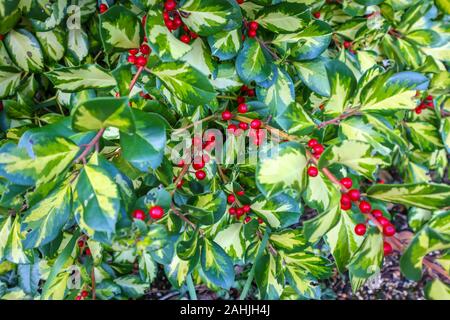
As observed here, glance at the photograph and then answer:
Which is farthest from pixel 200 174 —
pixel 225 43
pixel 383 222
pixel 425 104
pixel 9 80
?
pixel 425 104

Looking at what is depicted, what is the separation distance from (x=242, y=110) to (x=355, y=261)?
455mm

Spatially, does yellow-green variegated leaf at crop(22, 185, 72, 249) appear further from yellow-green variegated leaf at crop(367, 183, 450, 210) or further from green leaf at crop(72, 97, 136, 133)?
yellow-green variegated leaf at crop(367, 183, 450, 210)

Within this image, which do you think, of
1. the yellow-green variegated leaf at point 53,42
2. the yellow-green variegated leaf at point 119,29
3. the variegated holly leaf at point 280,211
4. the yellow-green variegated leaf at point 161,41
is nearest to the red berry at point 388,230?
the variegated holly leaf at point 280,211

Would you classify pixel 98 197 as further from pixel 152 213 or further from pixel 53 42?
pixel 53 42

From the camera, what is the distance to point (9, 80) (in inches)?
38.8

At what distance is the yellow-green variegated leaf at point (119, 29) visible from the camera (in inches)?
28.7

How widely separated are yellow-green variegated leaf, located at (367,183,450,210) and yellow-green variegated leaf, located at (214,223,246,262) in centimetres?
44

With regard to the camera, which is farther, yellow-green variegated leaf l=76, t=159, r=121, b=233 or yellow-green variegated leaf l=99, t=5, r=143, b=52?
yellow-green variegated leaf l=99, t=5, r=143, b=52

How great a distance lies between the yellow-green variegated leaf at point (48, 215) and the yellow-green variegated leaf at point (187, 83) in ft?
0.89

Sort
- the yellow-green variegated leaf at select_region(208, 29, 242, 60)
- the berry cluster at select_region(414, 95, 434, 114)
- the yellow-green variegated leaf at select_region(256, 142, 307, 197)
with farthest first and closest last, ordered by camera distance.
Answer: the berry cluster at select_region(414, 95, 434, 114) → the yellow-green variegated leaf at select_region(208, 29, 242, 60) → the yellow-green variegated leaf at select_region(256, 142, 307, 197)

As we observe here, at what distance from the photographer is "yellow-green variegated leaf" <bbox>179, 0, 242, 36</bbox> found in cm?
79

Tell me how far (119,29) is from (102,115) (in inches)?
10.3

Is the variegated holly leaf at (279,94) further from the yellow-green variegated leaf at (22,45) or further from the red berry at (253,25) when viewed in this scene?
the yellow-green variegated leaf at (22,45)

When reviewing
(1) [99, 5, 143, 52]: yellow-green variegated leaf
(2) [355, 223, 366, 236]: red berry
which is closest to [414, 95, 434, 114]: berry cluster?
(2) [355, 223, 366, 236]: red berry
